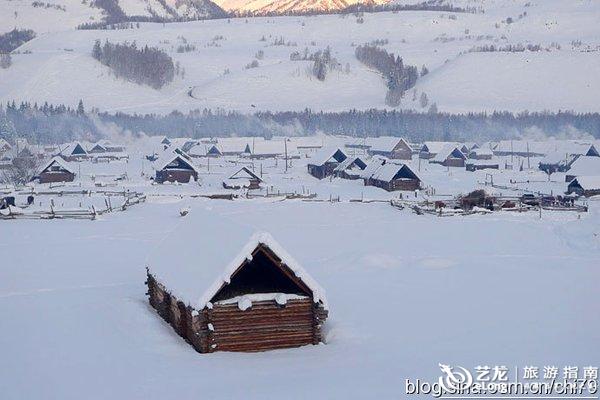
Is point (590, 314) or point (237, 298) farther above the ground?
point (237, 298)

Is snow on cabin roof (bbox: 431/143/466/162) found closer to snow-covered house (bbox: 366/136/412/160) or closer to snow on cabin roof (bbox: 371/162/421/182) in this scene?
snow-covered house (bbox: 366/136/412/160)

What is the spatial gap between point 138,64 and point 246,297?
164 metres

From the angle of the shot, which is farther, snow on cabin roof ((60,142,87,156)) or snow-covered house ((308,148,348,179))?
snow on cabin roof ((60,142,87,156))

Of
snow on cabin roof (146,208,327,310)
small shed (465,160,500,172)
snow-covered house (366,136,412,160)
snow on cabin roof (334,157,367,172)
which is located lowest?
small shed (465,160,500,172)

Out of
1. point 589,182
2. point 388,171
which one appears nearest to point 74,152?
point 388,171

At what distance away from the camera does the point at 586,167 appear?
61531mm

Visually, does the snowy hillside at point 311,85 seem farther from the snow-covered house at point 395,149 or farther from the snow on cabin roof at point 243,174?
the snow on cabin roof at point 243,174

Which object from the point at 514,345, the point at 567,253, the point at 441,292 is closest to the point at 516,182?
the point at 567,253

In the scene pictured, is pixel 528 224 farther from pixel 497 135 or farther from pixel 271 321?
pixel 497 135

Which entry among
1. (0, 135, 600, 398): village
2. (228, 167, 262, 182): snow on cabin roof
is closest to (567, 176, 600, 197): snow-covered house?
(0, 135, 600, 398): village

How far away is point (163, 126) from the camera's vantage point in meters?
143

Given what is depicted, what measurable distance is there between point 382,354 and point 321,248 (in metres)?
15.8

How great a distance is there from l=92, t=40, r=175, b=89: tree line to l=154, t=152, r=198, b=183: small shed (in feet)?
375

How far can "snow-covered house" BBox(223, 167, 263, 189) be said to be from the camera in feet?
191
